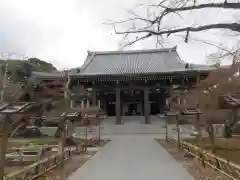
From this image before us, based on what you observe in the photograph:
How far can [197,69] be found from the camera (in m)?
30.3

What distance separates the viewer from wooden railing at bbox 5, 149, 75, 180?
21.2 ft

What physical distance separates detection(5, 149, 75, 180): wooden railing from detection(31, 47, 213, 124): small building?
2025cm

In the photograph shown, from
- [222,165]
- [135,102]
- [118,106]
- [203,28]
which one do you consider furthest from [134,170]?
[135,102]

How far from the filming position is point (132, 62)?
124ft

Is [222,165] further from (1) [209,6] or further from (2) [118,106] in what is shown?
(2) [118,106]

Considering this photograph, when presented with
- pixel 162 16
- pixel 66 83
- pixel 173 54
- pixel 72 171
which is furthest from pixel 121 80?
pixel 162 16

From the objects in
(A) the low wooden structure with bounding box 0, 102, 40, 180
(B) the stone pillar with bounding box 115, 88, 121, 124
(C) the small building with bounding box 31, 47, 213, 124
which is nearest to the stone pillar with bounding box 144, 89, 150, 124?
(C) the small building with bounding box 31, 47, 213, 124

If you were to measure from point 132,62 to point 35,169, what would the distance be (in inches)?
1196

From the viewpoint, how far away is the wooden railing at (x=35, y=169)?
6.47 metres

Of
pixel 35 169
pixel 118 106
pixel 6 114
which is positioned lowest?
pixel 35 169

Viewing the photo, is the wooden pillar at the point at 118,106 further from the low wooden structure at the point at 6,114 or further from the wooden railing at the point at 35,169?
the low wooden structure at the point at 6,114

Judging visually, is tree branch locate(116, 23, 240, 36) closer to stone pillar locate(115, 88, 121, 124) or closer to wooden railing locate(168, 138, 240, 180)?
wooden railing locate(168, 138, 240, 180)

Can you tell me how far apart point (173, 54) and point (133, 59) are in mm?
4936

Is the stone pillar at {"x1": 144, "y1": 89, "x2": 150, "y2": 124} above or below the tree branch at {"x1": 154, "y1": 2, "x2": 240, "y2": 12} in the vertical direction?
below
